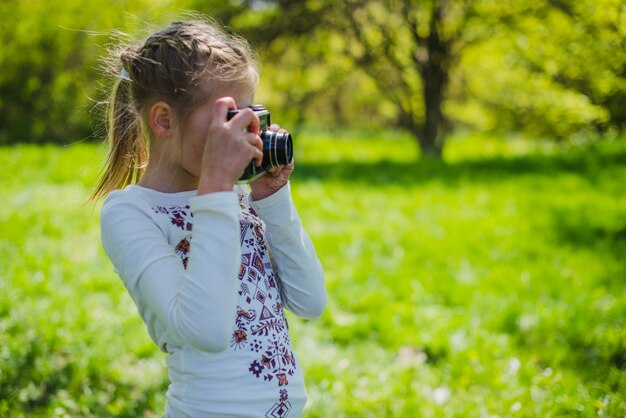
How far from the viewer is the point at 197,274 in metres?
1.31

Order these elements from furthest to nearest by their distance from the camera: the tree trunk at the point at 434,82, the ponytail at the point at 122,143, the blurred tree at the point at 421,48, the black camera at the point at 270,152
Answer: the tree trunk at the point at 434,82
the blurred tree at the point at 421,48
the ponytail at the point at 122,143
the black camera at the point at 270,152

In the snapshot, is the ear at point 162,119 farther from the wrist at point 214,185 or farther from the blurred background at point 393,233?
the blurred background at point 393,233

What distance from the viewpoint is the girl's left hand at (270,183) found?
1.63 metres

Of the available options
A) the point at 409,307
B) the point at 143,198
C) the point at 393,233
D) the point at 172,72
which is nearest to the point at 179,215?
the point at 143,198

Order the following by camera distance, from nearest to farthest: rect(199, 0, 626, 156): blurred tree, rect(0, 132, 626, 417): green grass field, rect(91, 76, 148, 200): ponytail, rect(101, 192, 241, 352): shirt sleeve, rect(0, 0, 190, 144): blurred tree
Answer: rect(101, 192, 241, 352): shirt sleeve, rect(91, 76, 148, 200): ponytail, rect(0, 132, 626, 417): green grass field, rect(199, 0, 626, 156): blurred tree, rect(0, 0, 190, 144): blurred tree

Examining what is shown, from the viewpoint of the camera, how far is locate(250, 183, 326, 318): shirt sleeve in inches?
64.4

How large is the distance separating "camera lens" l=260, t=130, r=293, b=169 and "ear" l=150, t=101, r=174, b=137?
0.23 meters

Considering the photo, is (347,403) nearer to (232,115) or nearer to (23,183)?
(232,115)

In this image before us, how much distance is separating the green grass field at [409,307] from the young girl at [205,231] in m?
0.39

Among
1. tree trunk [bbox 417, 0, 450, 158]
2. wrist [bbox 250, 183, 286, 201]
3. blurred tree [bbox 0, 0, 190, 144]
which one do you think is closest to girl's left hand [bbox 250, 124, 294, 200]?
wrist [bbox 250, 183, 286, 201]

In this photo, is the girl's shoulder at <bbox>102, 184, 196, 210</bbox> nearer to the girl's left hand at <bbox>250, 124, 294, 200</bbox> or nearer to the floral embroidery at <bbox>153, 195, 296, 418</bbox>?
the floral embroidery at <bbox>153, 195, 296, 418</bbox>

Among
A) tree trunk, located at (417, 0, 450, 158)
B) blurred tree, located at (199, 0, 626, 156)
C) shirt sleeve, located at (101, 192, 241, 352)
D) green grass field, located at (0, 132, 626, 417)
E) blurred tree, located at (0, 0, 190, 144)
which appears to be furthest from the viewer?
blurred tree, located at (0, 0, 190, 144)

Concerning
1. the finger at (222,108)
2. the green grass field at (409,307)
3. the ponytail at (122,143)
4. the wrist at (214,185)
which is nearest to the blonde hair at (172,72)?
the ponytail at (122,143)

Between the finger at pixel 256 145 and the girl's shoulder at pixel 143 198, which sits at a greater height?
the finger at pixel 256 145
